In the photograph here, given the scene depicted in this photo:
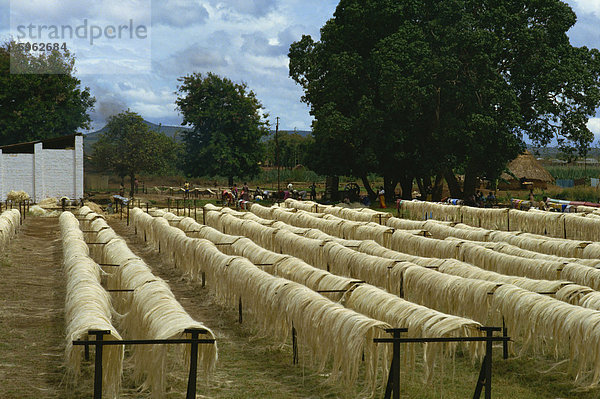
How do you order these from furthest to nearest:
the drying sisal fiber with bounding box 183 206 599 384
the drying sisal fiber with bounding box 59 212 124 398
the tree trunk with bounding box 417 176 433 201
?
the tree trunk with bounding box 417 176 433 201, the drying sisal fiber with bounding box 183 206 599 384, the drying sisal fiber with bounding box 59 212 124 398

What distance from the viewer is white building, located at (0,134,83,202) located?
142ft

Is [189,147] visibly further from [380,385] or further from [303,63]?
[380,385]

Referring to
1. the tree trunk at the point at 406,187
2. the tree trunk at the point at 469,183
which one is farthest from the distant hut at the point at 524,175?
the tree trunk at the point at 469,183

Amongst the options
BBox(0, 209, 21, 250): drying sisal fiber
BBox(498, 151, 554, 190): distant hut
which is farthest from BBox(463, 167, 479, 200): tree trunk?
BBox(0, 209, 21, 250): drying sisal fiber

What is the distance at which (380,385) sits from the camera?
11.0 m

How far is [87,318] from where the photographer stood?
9.87 m

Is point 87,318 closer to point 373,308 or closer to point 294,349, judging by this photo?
point 294,349

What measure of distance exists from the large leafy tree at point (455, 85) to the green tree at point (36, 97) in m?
29.0

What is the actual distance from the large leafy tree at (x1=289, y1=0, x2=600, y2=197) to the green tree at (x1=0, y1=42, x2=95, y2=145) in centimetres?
2895

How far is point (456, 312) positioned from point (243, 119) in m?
56.8

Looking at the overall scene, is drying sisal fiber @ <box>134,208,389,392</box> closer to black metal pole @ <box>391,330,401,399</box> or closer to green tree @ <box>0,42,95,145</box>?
black metal pole @ <box>391,330,401,399</box>

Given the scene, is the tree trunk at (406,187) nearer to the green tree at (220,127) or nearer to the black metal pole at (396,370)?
the green tree at (220,127)

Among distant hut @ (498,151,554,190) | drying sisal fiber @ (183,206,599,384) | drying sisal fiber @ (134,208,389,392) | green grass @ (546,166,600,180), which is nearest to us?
drying sisal fiber @ (134,208,389,392)

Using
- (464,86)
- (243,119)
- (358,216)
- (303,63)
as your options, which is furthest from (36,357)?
(243,119)
